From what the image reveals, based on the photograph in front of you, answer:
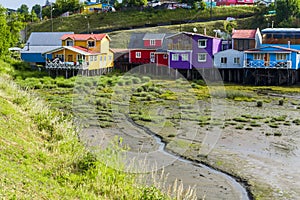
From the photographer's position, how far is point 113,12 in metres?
83.0

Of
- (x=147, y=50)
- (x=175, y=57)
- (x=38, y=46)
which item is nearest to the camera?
(x=175, y=57)

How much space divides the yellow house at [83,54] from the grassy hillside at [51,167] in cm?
2746

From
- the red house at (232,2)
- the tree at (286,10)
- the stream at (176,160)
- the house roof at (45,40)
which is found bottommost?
the stream at (176,160)

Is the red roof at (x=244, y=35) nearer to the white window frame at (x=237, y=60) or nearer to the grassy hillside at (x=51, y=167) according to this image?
the white window frame at (x=237, y=60)

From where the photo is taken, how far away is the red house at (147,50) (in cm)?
5222

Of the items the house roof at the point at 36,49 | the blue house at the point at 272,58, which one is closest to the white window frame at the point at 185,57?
the blue house at the point at 272,58

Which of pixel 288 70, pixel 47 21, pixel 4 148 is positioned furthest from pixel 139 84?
pixel 47 21

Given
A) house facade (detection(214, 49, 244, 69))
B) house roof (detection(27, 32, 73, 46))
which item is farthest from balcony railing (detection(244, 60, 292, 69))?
house roof (detection(27, 32, 73, 46))

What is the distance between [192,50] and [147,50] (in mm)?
6079

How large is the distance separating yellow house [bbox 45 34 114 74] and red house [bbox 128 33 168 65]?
2.61 metres

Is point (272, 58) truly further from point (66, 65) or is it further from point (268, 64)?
point (66, 65)

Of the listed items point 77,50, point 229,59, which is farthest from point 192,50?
point 77,50

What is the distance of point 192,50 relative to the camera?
4869 centimetres

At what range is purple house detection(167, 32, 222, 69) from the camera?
4841 cm
